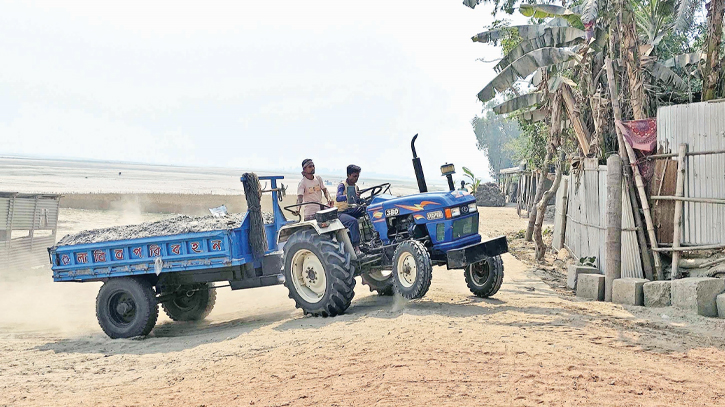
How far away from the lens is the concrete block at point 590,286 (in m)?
10.8

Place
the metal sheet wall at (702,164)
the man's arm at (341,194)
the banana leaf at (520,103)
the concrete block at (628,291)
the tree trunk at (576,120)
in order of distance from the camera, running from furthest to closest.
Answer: the banana leaf at (520,103), the tree trunk at (576,120), the man's arm at (341,194), the concrete block at (628,291), the metal sheet wall at (702,164)

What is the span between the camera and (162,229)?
10.9 meters

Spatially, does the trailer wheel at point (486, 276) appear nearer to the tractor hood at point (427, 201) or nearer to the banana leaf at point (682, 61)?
the tractor hood at point (427, 201)

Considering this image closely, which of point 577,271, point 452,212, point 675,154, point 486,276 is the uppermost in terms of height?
point 675,154

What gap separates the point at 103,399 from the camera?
669 centimetres

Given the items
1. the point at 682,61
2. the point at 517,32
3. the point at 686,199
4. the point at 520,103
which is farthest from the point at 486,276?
the point at 682,61

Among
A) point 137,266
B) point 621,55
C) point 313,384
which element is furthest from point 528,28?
point 313,384

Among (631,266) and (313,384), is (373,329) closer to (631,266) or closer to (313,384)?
(313,384)

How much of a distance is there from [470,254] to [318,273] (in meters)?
2.12

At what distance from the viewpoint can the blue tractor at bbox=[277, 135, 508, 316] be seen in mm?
9438

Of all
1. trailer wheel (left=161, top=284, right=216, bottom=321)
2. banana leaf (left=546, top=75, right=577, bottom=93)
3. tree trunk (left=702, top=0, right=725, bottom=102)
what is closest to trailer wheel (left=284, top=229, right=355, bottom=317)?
trailer wheel (left=161, top=284, right=216, bottom=321)

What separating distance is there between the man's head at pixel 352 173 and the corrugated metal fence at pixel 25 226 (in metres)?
9.32

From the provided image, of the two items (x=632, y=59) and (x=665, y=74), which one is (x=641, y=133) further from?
(x=665, y=74)

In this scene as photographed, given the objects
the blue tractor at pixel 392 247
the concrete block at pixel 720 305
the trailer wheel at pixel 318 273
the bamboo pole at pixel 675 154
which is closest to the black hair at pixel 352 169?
the blue tractor at pixel 392 247
